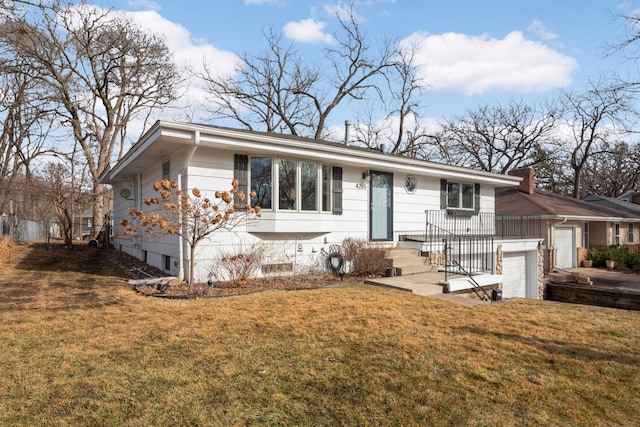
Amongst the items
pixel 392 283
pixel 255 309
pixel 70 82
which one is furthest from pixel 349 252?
pixel 70 82

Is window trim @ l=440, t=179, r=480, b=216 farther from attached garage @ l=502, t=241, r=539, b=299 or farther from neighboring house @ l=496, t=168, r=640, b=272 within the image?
neighboring house @ l=496, t=168, r=640, b=272

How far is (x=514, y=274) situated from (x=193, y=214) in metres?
10.7

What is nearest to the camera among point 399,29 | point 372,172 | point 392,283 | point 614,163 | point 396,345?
point 396,345

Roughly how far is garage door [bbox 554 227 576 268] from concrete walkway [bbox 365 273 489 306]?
11376mm

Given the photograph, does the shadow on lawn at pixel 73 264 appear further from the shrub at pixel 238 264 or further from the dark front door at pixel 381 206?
the dark front door at pixel 381 206

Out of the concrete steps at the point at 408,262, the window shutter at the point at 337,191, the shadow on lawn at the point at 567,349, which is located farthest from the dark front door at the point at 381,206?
the shadow on lawn at the point at 567,349

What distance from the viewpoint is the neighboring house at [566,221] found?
16281 mm

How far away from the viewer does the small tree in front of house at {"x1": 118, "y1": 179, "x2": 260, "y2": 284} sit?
22.1ft

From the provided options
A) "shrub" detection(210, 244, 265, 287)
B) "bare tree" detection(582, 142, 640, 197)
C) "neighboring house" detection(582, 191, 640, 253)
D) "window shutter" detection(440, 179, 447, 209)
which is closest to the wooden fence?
Answer: "window shutter" detection(440, 179, 447, 209)

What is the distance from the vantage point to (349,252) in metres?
9.23

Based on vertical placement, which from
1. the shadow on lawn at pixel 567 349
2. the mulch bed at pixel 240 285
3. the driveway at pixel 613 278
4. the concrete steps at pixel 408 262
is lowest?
the driveway at pixel 613 278

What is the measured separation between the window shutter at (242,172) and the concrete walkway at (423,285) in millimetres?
3332

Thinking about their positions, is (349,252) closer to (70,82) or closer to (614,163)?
(70,82)

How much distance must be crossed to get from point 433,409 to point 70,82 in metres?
24.3
